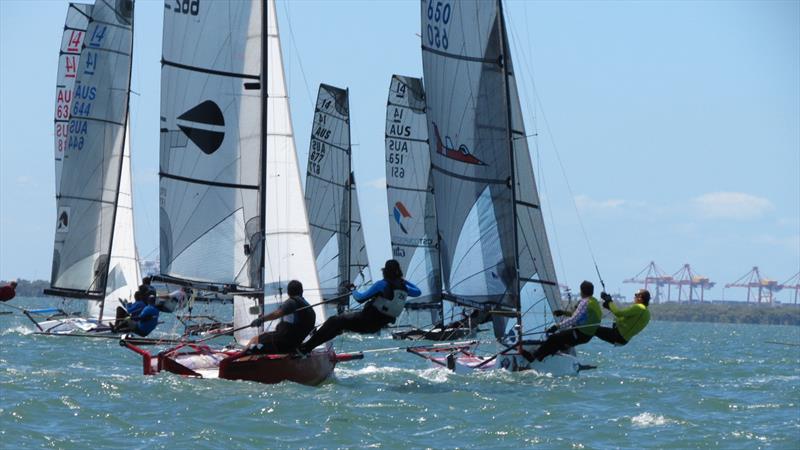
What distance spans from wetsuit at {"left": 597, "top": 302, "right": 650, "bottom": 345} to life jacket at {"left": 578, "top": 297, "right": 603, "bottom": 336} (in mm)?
142

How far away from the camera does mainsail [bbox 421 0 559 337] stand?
23.7 metres

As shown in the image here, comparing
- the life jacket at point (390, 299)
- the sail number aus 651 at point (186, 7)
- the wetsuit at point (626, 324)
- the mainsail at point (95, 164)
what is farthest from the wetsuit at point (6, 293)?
the mainsail at point (95, 164)

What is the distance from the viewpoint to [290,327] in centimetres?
1928

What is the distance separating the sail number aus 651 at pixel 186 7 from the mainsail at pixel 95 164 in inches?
499

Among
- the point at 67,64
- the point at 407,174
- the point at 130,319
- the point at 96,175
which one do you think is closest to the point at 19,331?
the point at 96,175

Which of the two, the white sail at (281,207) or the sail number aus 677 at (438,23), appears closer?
the white sail at (281,207)

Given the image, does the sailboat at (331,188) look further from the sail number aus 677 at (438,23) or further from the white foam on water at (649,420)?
the white foam on water at (649,420)

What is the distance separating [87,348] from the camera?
30.1 m

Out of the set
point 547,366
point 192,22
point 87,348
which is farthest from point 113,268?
point 547,366

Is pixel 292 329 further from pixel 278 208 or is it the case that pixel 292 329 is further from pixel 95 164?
pixel 95 164

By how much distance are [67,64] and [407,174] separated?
32.4 ft

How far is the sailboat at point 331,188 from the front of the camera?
1699 inches

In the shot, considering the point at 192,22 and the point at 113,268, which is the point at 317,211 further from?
the point at 192,22

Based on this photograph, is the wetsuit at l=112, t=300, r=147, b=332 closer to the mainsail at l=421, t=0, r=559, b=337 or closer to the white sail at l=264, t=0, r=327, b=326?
the white sail at l=264, t=0, r=327, b=326
